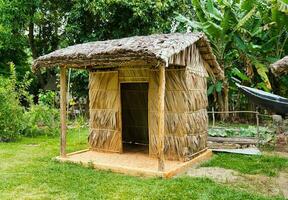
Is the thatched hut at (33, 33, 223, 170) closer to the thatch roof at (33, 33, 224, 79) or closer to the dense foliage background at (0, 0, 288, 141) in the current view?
the thatch roof at (33, 33, 224, 79)

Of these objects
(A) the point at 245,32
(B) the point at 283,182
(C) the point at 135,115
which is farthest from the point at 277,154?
(A) the point at 245,32

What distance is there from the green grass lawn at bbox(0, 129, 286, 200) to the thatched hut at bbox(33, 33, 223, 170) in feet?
2.36

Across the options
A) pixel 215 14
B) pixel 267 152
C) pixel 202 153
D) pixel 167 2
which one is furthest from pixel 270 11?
pixel 202 153

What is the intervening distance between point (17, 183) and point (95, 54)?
2793 millimetres

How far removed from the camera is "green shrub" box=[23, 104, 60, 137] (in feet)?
37.2

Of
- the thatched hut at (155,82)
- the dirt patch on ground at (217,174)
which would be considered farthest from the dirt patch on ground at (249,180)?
the thatched hut at (155,82)

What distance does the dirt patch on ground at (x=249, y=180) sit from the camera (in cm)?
580

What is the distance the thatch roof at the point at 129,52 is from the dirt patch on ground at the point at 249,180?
235 centimetres

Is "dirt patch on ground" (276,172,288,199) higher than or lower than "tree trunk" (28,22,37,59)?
lower

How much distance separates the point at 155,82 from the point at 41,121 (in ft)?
18.5

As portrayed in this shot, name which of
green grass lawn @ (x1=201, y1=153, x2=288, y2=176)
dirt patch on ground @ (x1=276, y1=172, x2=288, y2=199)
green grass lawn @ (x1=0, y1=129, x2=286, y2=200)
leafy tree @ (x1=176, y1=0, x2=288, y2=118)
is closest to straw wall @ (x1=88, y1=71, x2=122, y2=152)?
green grass lawn @ (x1=0, y1=129, x2=286, y2=200)

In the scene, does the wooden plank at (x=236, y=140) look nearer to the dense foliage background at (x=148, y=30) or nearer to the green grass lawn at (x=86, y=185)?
the dense foliage background at (x=148, y=30)

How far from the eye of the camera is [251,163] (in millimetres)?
7719

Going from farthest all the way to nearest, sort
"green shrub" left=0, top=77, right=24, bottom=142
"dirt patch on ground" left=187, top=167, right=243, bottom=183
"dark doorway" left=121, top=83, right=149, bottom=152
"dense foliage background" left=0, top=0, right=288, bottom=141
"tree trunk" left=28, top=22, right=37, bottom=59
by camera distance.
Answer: "tree trunk" left=28, top=22, right=37, bottom=59, "dense foliage background" left=0, top=0, right=288, bottom=141, "green shrub" left=0, top=77, right=24, bottom=142, "dark doorway" left=121, top=83, right=149, bottom=152, "dirt patch on ground" left=187, top=167, right=243, bottom=183
